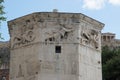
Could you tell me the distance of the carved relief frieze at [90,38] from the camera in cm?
1628

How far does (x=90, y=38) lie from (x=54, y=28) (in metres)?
1.46

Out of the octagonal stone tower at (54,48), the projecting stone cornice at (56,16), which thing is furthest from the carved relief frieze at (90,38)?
the projecting stone cornice at (56,16)

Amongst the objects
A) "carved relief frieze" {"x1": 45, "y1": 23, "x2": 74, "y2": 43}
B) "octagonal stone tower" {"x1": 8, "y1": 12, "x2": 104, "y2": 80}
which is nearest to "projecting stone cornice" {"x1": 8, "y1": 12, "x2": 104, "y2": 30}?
"octagonal stone tower" {"x1": 8, "y1": 12, "x2": 104, "y2": 80}

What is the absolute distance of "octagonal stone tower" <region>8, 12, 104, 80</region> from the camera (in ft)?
51.3

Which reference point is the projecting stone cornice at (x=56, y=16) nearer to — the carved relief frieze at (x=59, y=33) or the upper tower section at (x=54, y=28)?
the upper tower section at (x=54, y=28)

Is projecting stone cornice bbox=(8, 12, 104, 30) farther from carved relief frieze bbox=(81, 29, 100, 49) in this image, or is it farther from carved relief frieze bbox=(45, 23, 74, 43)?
carved relief frieze bbox=(81, 29, 100, 49)

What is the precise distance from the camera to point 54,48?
15.8m

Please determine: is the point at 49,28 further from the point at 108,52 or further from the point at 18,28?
the point at 108,52

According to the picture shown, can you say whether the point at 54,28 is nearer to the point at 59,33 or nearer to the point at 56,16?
the point at 59,33

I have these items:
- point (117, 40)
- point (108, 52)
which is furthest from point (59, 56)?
point (117, 40)

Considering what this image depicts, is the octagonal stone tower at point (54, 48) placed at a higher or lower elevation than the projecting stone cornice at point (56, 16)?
lower

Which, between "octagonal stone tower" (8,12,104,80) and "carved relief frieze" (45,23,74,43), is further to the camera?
"carved relief frieze" (45,23,74,43)

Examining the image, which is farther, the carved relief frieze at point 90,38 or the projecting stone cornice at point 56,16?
the carved relief frieze at point 90,38

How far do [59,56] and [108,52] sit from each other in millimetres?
30489
